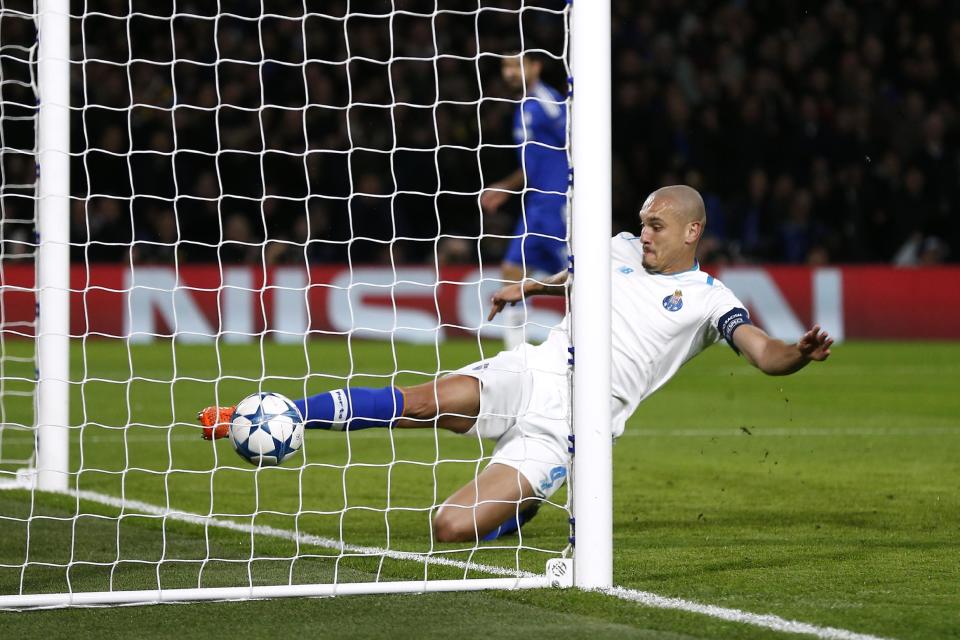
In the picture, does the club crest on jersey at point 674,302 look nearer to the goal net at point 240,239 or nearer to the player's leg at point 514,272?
the goal net at point 240,239

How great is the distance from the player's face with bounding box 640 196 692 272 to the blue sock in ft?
3.27

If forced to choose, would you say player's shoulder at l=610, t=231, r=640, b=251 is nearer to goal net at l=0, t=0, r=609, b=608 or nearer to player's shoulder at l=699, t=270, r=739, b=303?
player's shoulder at l=699, t=270, r=739, b=303

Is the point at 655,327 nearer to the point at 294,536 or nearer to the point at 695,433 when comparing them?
the point at 294,536

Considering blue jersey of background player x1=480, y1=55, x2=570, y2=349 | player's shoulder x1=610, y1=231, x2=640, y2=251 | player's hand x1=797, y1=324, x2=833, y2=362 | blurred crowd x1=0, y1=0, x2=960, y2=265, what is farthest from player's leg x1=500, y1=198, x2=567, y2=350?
player's hand x1=797, y1=324, x2=833, y2=362

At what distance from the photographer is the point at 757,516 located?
5.52 m

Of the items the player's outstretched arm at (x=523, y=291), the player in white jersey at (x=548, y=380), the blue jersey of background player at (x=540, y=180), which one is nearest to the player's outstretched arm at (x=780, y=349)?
the player in white jersey at (x=548, y=380)

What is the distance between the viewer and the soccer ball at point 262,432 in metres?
4.41

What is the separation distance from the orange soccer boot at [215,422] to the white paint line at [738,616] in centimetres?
129

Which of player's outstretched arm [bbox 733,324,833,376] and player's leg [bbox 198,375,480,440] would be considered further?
player's leg [bbox 198,375,480,440]

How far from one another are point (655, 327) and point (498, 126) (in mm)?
10142

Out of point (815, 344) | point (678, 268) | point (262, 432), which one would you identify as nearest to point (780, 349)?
point (815, 344)

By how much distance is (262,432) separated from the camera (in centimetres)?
440

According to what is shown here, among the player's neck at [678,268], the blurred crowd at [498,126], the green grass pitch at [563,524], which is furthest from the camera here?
the blurred crowd at [498,126]

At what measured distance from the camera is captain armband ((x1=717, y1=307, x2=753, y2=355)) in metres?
4.67
